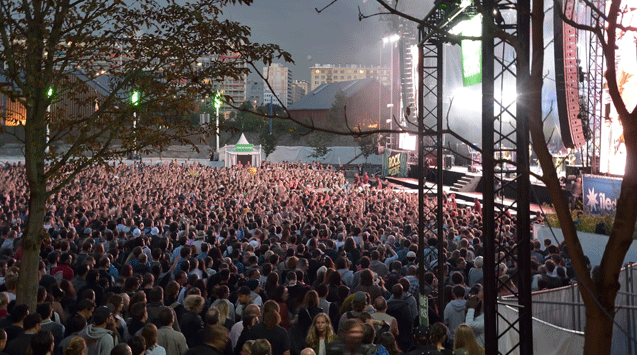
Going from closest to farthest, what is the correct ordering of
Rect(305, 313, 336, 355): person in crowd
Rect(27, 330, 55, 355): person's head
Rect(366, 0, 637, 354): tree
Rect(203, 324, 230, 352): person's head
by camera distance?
Rect(366, 0, 637, 354): tree, Rect(27, 330, 55, 355): person's head, Rect(203, 324, 230, 352): person's head, Rect(305, 313, 336, 355): person in crowd

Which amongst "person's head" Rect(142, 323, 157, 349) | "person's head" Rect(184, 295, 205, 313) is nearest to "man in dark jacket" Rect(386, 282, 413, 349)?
"person's head" Rect(184, 295, 205, 313)

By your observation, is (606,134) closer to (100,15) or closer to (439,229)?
(439,229)

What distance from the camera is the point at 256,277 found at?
7.68m

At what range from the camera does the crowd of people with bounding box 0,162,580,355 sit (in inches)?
203

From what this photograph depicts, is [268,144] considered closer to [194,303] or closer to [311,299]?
[311,299]

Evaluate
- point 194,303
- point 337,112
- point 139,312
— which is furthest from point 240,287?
point 337,112

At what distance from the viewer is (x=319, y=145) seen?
67062mm

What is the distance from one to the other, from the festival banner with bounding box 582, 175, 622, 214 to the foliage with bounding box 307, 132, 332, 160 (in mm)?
46563

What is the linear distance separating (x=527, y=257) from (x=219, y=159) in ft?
156

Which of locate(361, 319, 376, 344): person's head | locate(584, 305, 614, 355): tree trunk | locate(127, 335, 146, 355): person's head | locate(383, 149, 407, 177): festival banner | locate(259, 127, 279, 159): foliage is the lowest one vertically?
locate(127, 335, 146, 355): person's head

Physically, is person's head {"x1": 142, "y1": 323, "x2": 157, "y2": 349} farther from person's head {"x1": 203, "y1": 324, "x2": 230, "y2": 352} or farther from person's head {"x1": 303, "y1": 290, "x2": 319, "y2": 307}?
person's head {"x1": 303, "y1": 290, "x2": 319, "y2": 307}

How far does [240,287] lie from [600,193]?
1382 centimetres

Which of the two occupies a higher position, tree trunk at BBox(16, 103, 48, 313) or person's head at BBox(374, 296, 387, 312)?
tree trunk at BBox(16, 103, 48, 313)

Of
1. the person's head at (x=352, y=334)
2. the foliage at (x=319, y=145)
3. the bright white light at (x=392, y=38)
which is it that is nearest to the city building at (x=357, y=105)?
the foliage at (x=319, y=145)
